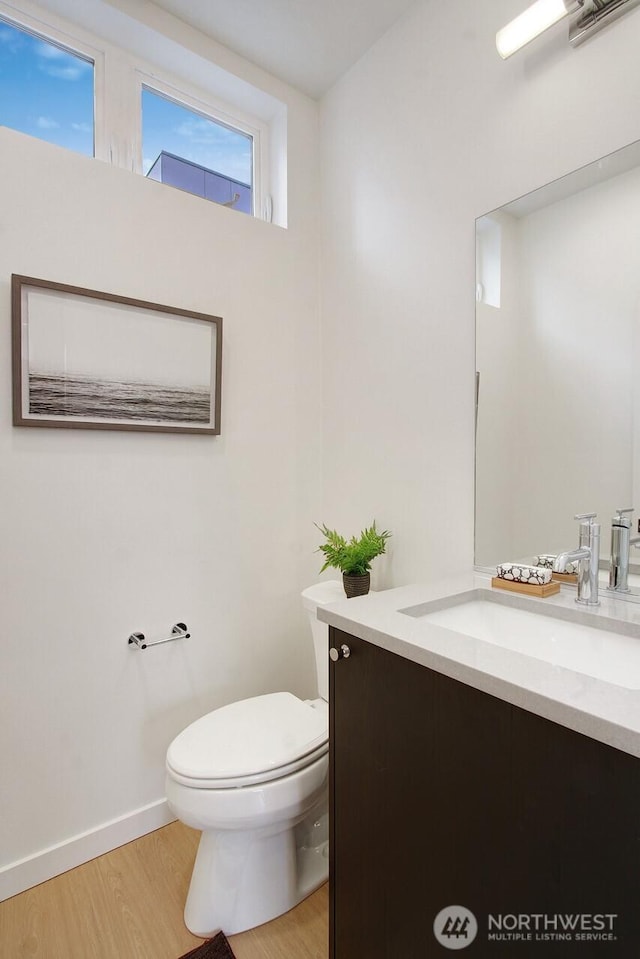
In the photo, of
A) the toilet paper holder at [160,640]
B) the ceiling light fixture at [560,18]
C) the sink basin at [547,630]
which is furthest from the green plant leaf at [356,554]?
the ceiling light fixture at [560,18]

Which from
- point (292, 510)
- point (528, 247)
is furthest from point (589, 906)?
point (292, 510)

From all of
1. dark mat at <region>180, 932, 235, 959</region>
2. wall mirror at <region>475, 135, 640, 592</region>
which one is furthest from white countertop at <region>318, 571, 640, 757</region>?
dark mat at <region>180, 932, 235, 959</region>

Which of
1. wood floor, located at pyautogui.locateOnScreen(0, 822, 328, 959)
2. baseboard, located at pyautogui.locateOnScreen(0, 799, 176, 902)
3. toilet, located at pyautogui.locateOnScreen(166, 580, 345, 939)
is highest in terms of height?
toilet, located at pyautogui.locateOnScreen(166, 580, 345, 939)

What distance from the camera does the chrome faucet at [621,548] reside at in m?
1.12

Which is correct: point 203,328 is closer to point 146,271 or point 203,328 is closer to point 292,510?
point 146,271

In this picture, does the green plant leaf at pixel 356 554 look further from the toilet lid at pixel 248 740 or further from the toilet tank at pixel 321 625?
the toilet lid at pixel 248 740

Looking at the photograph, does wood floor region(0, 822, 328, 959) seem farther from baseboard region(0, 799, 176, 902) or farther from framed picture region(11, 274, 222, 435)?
framed picture region(11, 274, 222, 435)

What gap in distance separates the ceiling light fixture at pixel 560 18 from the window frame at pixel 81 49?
1.23 metres

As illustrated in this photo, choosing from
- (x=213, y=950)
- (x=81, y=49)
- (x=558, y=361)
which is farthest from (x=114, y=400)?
(x=213, y=950)

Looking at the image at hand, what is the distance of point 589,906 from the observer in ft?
2.16

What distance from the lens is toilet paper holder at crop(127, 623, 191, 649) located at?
1.65m

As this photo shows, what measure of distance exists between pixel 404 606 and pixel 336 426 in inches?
40.5

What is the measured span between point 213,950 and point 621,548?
1.40m

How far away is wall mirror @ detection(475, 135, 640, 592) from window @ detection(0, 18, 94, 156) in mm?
1334
